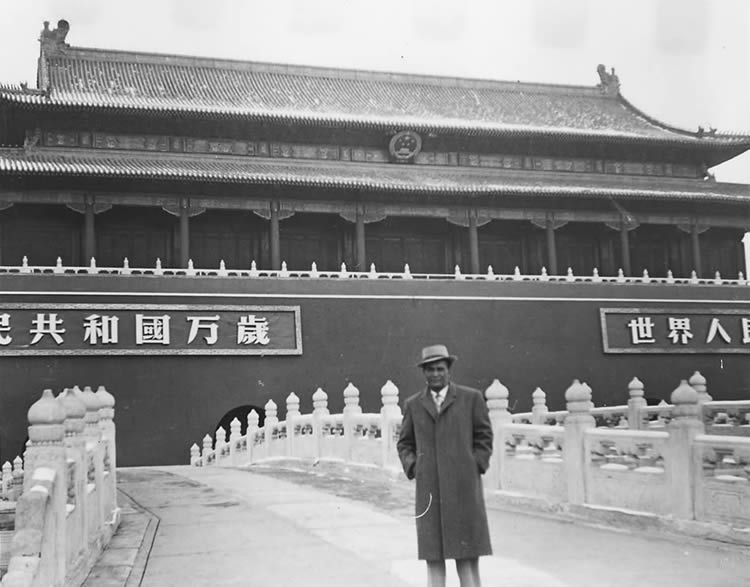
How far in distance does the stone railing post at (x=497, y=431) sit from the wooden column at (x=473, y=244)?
39.3 feet

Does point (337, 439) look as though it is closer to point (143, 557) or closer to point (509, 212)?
point (143, 557)

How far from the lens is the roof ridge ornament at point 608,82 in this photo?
29.2m

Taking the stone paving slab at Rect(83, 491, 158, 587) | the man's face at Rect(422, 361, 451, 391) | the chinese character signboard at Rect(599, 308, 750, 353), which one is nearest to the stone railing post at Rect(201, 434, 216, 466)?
A: the stone paving slab at Rect(83, 491, 158, 587)

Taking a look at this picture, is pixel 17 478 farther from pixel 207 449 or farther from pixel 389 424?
pixel 389 424

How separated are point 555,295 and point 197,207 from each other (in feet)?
26.5

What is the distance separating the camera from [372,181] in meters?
22.5

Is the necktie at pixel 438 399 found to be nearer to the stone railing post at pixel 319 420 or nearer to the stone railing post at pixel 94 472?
the stone railing post at pixel 94 472

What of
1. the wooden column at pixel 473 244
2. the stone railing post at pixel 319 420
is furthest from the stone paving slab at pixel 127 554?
the wooden column at pixel 473 244

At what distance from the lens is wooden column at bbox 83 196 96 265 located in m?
20.3

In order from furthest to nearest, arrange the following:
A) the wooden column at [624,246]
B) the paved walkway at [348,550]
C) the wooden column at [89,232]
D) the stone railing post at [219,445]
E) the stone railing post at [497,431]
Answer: the wooden column at [624,246] → the wooden column at [89,232] → the stone railing post at [219,445] → the stone railing post at [497,431] → the paved walkway at [348,550]

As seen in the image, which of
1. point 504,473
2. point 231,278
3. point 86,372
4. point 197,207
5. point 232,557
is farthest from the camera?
point 197,207

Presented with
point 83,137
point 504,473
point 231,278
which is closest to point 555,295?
point 231,278

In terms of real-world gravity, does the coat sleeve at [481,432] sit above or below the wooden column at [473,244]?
below

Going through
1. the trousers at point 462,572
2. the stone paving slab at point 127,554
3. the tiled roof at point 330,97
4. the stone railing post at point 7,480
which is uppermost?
the tiled roof at point 330,97
